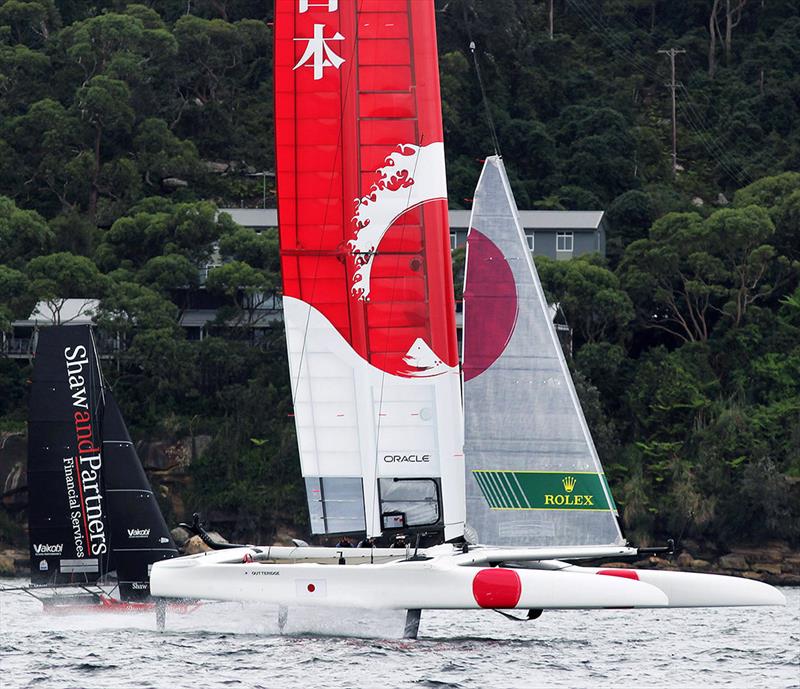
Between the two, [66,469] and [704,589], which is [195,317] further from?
[704,589]

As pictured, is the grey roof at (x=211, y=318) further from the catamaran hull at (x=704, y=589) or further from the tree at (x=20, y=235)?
the catamaran hull at (x=704, y=589)

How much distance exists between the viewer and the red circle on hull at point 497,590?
19938mm

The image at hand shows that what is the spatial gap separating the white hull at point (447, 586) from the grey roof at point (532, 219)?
36368mm

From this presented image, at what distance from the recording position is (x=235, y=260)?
52438mm

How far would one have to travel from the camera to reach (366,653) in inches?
813

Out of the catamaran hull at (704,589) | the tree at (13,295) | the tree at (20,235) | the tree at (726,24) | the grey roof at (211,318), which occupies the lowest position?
the catamaran hull at (704,589)

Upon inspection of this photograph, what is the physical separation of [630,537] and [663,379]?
5470 millimetres

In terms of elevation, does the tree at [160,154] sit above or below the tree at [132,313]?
above

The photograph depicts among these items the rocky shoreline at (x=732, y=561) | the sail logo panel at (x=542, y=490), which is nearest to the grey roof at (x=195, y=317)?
the rocky shoreline at (x=732, y=561)

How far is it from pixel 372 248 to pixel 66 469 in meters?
8.25

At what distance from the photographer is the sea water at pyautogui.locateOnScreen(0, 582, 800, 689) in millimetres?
18766

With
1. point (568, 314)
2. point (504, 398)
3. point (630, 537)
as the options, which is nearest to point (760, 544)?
point (630, 537)

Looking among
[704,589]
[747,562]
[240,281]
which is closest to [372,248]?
[704,589]

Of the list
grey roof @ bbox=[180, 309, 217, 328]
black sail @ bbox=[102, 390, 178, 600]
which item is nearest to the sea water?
black sail @ bbox=[102, 390, 178, 600]
